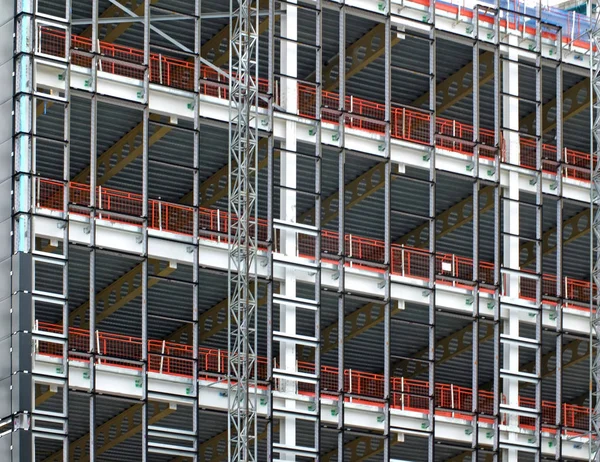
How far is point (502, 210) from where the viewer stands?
8494cm

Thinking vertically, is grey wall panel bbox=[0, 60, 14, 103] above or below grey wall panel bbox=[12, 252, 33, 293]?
above

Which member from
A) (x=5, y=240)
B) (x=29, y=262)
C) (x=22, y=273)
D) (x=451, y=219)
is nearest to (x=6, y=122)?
(x=5, y=240)

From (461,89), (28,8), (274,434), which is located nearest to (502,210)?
(461,89)

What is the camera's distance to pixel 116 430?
251 ft

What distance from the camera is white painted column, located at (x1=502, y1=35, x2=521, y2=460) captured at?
274ft

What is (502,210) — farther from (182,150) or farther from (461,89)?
(182,150)

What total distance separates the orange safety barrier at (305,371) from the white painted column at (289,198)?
1.37 m

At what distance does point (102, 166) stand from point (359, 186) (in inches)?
422

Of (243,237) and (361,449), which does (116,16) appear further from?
(361,449)

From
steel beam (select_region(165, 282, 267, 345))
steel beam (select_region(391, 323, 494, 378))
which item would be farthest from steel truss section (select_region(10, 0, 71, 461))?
steel beam (select_region(391, 323, 494, 378))

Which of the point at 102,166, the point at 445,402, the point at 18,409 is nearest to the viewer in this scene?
the point at 18,409

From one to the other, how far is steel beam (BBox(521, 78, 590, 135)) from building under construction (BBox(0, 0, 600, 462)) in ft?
0.41

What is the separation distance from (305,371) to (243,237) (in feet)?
23.8

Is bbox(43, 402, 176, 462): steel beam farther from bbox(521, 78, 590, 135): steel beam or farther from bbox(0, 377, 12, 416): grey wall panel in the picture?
bbox(521, 78, 590, 135): steel beam
